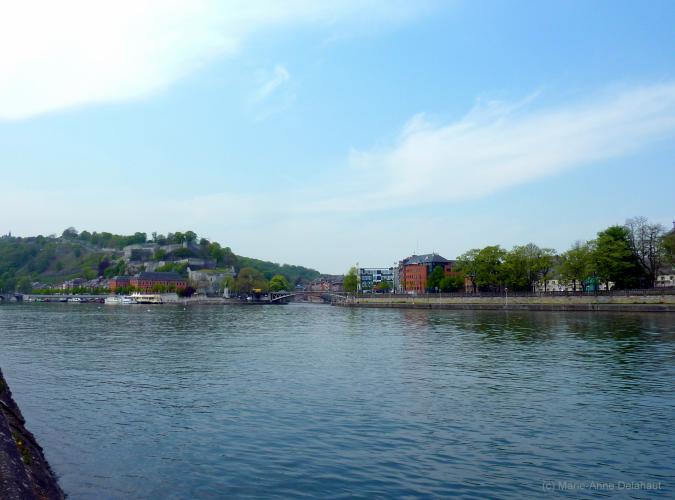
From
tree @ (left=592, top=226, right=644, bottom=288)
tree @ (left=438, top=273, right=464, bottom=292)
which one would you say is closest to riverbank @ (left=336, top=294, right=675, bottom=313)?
tree @ (left=592, top=226, right=644, bottom=288)

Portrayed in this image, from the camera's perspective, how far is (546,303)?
101 meters

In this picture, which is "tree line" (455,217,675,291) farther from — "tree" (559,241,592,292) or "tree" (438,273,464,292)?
"tree" (438,273,464,292)

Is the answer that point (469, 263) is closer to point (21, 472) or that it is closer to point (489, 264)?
point (489, 264)

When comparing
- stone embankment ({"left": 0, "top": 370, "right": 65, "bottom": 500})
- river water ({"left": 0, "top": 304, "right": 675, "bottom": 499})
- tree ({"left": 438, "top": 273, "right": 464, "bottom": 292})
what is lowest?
river water ({"left": 0, "top": 304, "right": 675, "bottom": 499})

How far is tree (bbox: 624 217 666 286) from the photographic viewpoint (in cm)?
9674

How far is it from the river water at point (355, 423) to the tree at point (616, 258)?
6356 centimetres

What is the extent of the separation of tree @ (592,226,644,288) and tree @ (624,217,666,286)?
1603mm

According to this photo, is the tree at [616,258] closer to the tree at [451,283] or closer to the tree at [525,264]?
the tree at [525,264]

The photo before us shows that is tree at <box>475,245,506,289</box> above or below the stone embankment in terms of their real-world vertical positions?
above

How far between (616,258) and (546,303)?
14453 millimetres

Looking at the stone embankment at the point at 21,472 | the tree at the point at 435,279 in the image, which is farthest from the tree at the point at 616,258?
the stone embankment at the point at 21,472

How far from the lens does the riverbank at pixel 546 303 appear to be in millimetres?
84188

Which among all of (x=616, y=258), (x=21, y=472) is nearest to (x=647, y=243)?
(x=616, y=258)

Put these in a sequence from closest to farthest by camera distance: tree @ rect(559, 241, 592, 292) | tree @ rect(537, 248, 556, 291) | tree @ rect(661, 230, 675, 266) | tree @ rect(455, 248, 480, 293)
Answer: tree @ rect(661, 230, 675, 266) < tree @ rect(559, 241, 592, 292) < tree @ rect(537, 248, 556, 291) < tree @ rect(455, 248, 480, 293)
